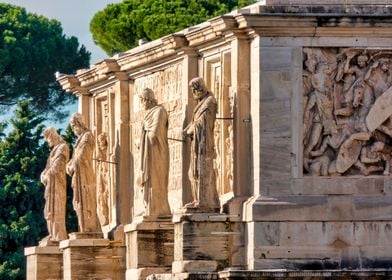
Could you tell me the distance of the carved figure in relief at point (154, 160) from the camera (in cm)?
5806

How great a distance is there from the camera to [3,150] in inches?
3246

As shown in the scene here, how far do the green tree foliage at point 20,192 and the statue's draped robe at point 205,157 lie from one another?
24.1m

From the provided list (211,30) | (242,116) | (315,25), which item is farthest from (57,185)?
(315,25)

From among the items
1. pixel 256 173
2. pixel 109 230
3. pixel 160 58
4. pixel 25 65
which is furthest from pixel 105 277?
pixel 25 65

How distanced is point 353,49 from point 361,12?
1.90 ft

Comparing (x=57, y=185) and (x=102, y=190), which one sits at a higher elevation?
(x=57, y=185)

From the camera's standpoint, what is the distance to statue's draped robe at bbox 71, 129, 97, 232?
6325 centimetres

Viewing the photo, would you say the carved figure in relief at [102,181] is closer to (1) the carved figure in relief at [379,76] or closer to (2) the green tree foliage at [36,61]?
(1) the carved figure in relief at [379,76]

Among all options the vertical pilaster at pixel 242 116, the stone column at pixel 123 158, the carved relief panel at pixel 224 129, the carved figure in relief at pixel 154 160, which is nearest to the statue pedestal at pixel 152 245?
the carved figure in relief at pixel 154 160

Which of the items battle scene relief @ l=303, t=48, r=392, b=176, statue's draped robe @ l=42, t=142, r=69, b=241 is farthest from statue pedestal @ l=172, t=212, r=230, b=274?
statue's draped robe @ l=42, t=142, r=69, b=241

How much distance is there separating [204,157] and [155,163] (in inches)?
131

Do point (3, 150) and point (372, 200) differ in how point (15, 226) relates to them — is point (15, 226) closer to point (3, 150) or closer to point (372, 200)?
point (3, 150)

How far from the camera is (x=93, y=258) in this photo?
6256cm

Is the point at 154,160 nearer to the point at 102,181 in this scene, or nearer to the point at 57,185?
the point at 102,181
